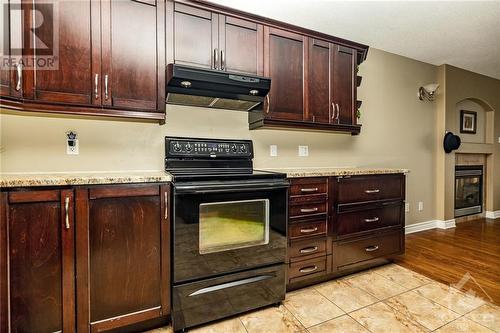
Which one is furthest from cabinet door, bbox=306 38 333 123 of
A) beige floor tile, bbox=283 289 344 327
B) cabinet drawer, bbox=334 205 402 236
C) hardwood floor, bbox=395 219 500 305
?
hardwood floor, bbox=395 219 500 305

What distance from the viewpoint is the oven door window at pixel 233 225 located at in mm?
1766

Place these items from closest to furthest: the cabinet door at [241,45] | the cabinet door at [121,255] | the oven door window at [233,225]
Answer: the cabinet door at [121,255], the oven door window at [233,225], the cabinet door at [241,45]

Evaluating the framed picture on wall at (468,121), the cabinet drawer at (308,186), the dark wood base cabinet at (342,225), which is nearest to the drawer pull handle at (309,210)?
the dark wood base cabinet at (342,225)

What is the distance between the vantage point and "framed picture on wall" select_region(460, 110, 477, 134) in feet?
14.5

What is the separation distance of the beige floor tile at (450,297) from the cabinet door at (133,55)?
2.58 m

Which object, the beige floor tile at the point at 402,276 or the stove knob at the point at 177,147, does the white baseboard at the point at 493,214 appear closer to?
the beige floor tile at the point at 402,276

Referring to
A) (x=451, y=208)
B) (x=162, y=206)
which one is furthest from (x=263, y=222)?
(x=451, y=208)

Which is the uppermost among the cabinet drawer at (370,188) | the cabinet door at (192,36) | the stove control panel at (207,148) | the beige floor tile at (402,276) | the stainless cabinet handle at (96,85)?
the cabinet door at (192,36)

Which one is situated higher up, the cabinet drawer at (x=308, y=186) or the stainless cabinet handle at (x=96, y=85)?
the stainless cabinet handle at (x=96, y=85)

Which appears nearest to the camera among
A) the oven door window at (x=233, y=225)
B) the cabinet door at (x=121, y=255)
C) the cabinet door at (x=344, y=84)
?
the cabinet door at (x=121, y=255)

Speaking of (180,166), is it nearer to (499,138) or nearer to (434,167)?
(434,167)

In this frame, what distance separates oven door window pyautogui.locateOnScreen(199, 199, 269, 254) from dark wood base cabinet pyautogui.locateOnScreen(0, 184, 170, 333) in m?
0.25

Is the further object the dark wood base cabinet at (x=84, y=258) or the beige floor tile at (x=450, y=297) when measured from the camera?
the beige floor tile at (x=450, y=297)

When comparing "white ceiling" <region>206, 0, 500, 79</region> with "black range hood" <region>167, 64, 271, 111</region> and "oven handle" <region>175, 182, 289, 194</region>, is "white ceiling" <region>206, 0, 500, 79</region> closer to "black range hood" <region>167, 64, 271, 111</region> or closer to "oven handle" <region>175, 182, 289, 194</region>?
"black range hood" <region>167, 64, 271, 111</region>
